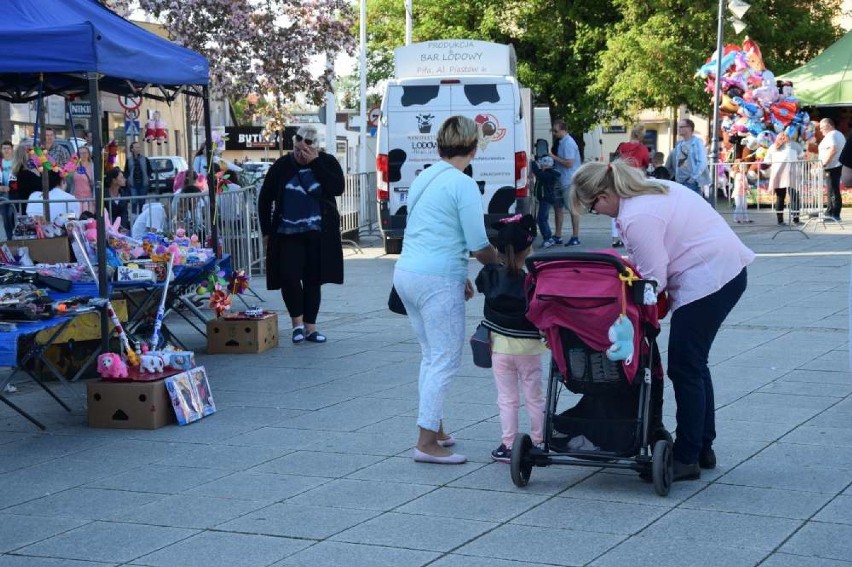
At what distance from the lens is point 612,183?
577 centimetres

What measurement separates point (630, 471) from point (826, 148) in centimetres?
→ 1732

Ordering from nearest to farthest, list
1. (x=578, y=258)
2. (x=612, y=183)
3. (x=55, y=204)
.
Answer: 1. (x=578, y=258)
2. (x=612, y=183)
3. (x=55, y=204)

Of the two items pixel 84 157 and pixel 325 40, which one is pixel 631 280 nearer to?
pixel 84 157

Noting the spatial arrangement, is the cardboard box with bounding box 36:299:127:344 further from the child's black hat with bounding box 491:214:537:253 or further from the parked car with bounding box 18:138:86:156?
the child's black hat with bounding box 491:214:537:253

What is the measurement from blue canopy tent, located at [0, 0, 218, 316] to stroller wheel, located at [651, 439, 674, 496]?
159 inches

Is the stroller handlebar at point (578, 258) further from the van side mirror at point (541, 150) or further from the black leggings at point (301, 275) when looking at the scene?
the van side mirror at point (541, 150)

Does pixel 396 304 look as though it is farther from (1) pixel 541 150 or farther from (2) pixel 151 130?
(1) pixel 541 150

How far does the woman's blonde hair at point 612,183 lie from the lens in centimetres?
575

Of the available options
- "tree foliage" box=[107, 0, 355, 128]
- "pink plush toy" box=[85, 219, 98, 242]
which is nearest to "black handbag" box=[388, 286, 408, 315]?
"pink plush toy" box=[85, 219, 98, 242]

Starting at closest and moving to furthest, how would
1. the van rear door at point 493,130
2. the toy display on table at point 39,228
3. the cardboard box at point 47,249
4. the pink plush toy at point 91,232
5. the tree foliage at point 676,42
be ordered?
the pink plush toy at point 91,232, the cardboard box at point 47,249, the toy display on table at point 39,228, the van rear door at point 493,130, the tree foliage at point 676,42

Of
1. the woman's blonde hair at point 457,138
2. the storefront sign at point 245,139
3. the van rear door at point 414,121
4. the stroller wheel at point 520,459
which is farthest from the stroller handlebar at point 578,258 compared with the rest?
the storefront sign at point 245,139

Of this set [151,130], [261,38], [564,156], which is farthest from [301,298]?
[261,38]

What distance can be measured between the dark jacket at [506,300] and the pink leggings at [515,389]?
0.52 feet

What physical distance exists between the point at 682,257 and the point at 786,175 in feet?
54.3
